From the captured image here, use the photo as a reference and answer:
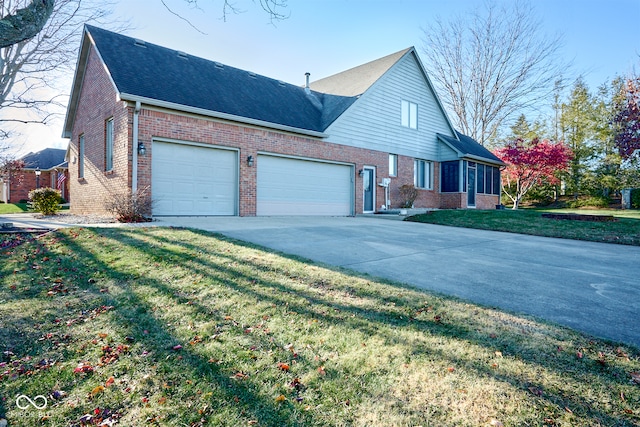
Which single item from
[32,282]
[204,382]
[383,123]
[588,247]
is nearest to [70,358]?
[204,382]

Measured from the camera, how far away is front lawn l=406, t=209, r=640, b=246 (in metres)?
8.94

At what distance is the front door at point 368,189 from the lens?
15617mm

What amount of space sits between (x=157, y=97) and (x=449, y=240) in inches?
342

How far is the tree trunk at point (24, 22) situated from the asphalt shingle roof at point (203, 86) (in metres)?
5.83

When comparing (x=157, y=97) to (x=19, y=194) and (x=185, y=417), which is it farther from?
(x=19, y=194)

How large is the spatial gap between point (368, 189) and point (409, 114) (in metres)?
4.81

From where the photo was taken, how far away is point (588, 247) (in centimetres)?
769

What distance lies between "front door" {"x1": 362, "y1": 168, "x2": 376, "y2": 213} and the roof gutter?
2.91 m

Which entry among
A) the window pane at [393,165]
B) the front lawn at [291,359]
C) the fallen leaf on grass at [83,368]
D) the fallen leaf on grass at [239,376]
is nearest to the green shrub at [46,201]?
the front lawn at [291,359]

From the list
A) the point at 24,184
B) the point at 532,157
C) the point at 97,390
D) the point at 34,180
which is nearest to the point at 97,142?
the point at 97,390

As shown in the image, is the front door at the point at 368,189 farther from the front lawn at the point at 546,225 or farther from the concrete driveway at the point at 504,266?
the concrete driveway at the point at 504,266
